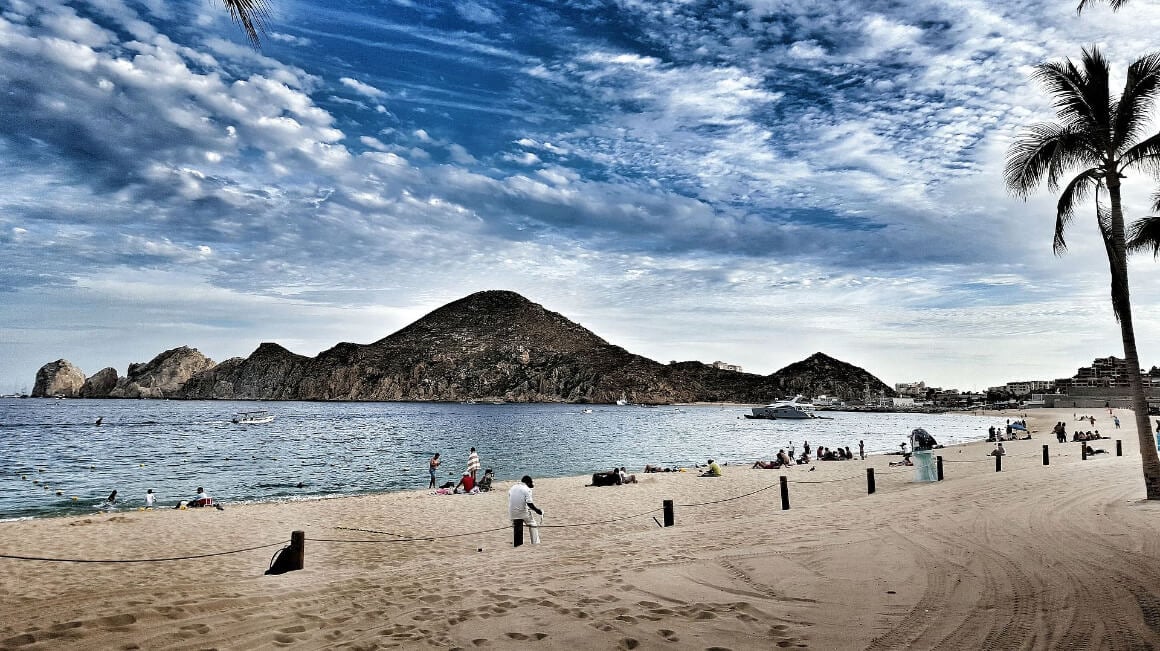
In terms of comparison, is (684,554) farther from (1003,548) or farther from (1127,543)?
(1127,543)

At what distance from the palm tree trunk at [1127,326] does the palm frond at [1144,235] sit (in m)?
2.65

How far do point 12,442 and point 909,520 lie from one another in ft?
237

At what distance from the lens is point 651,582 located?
27.9ft

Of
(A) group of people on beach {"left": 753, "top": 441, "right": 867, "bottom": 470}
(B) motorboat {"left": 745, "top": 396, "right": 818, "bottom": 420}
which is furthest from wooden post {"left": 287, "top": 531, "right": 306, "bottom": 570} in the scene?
(B) motorboat {"left": 745, "top": 396, "right": 818, "bottom": 420}

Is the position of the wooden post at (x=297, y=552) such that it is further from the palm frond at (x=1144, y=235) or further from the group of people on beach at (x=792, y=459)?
the group of people on beach at (x=792, y=459)

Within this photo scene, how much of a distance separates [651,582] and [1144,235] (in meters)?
15.8

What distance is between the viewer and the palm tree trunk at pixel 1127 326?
12851 mm

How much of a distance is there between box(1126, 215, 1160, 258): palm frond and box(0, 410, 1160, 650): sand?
6.17 meters

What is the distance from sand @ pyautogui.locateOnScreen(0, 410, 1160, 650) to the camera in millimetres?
6438

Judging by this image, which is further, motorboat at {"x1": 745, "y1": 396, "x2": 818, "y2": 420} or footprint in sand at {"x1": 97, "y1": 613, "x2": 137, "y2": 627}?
motorboat at {"x1": 745, "y1": 396, "x2": 818, "y2": 420}

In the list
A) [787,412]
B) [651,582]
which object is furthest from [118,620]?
[787,412]

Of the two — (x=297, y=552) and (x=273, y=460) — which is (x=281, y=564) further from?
(x=273, y=460)

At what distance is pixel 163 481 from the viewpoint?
3006 centimetres

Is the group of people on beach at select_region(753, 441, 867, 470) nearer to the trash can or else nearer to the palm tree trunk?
the trash can
